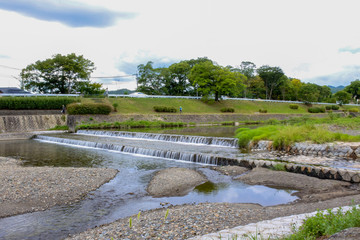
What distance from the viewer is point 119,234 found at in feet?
18.9

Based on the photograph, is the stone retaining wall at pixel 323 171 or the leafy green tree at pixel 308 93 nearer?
the stone retaining wall at pixel 323 171

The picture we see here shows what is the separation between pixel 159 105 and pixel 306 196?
135ft

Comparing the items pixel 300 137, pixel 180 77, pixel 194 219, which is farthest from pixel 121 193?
pixel 180 77

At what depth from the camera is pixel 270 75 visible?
257 feet

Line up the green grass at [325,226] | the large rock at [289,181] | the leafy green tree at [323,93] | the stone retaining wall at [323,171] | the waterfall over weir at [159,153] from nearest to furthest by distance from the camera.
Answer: the green grass at [325,226] → the large rock at [289,181] → the stone retaining wall at [323,171] → the waterfall over weir at [159,153] → the leafy green tree at [323,93]

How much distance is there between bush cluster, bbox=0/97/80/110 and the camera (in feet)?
113

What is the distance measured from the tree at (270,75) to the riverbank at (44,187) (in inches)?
2892

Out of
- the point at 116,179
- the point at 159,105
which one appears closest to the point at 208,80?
the point at 159,105

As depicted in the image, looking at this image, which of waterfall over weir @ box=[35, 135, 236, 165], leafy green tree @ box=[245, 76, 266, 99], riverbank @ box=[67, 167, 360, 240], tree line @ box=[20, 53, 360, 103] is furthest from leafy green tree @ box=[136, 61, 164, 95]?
riverbank @ box=[67, 167, 360, 240]

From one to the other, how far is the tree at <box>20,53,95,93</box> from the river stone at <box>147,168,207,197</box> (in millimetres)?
45313

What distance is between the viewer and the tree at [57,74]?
168 feet

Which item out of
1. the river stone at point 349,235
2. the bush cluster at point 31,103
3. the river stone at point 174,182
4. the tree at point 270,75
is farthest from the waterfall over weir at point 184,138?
the tree at point 270,75

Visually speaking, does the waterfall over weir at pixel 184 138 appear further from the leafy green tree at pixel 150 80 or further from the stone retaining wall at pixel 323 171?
the leafy green tree at pixel 150 80

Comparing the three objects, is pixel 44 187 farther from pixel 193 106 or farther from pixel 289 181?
pixel 193 106
